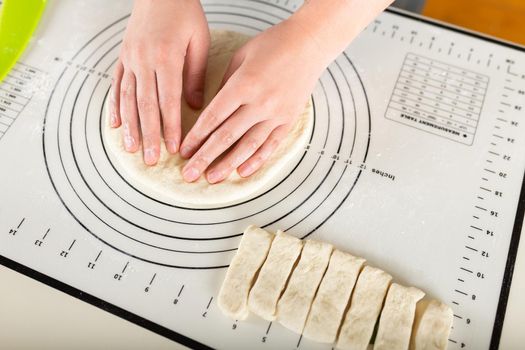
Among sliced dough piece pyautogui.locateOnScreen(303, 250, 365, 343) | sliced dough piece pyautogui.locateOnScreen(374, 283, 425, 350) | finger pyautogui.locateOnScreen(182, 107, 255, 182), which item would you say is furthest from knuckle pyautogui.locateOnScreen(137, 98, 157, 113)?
sliced dough piece pyautogui.locateOnScreen(374, 283, 425, 350)

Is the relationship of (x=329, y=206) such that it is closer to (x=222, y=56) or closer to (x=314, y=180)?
(x=314, y=180)

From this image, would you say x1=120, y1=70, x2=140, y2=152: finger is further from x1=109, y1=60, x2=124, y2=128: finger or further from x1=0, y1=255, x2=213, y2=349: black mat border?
x1=0, y1=255, x2=213, y2=349: black mat border

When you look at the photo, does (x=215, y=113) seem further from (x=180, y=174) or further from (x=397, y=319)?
(x=397, y=319)

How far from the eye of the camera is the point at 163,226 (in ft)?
2.59

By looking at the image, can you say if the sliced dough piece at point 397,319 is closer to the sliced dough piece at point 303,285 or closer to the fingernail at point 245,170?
the sliced dough piece at point 303,285

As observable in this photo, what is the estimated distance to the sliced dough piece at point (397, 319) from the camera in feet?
2.18

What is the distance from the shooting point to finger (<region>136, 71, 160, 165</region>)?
81 cm

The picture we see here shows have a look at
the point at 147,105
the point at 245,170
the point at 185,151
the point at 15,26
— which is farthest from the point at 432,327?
the point at 15,26

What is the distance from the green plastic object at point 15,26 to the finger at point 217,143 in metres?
0.49

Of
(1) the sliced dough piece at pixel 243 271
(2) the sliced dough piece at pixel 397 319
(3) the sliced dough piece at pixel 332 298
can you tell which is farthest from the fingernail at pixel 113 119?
(2) the sliced dough piece at pixel 397 319

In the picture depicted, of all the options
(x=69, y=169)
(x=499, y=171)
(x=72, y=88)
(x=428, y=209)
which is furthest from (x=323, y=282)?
(x=72, y=88)

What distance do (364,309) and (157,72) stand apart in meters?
0.55

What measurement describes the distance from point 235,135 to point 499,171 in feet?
1.61

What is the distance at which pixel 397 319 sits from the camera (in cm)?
67
